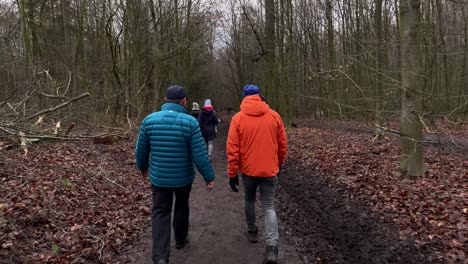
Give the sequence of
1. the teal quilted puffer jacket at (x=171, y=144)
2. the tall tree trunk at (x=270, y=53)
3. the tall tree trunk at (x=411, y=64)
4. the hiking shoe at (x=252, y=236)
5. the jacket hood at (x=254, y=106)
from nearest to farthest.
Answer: the teal quilted puffer jacket at (x=171, y=144)
the jacket hood at (x=254, y=106)
the hiking shoe at (x=252, y=236)
the tall tree trunk at (x=411, y=64)
the tall tree trunk at (x=270, y=53)

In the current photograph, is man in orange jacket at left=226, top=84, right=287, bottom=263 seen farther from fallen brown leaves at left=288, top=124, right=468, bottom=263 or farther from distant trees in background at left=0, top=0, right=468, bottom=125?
distant trees in background at left=0, top=0, right=468, bottom=125

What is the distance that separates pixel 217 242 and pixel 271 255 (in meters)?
1.15

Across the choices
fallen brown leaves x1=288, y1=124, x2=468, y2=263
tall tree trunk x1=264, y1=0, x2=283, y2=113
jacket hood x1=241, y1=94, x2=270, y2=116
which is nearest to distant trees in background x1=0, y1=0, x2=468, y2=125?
tall tree trunk x1=264, y1=0, x2=283, y2=113

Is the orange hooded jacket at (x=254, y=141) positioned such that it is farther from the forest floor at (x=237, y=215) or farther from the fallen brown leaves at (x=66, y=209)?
the fallen brown leaves at (x=66, y=209)

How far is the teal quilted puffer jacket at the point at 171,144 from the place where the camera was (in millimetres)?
4578

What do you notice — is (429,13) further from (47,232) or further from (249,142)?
(47,232)

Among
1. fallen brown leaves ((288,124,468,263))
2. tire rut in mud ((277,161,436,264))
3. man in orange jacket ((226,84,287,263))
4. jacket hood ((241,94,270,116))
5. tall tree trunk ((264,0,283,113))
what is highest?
tall tree trunk ((264,0,283,113))

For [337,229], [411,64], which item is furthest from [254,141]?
[411,64]

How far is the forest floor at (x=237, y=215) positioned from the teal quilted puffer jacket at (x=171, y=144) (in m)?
1.29

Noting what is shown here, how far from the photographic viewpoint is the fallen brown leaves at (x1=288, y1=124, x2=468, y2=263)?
517 cm

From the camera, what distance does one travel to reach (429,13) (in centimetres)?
2172

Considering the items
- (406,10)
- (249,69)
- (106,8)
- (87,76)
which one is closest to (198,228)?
(406,10)

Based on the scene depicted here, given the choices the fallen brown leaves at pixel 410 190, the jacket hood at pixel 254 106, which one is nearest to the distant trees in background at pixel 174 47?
the fallen brown leaves at pixel 410 190

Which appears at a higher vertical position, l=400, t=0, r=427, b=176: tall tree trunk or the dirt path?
l=400, t=0, r=427, b=176: tall tree trunk
